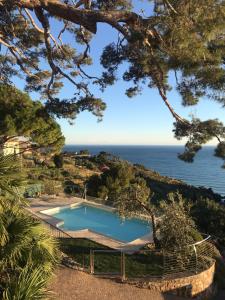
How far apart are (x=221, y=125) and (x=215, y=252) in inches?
202

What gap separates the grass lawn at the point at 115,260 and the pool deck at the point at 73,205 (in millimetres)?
792

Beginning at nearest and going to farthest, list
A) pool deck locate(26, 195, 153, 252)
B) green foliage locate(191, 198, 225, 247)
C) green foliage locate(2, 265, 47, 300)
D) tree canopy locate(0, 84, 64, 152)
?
green foliage locate(2, 265, 47, 300), pool deck locate(26, 195, 153, 252), green foliage locate(191, 198, 225, 247), tree canopy locate(0, 84, 64, 152)

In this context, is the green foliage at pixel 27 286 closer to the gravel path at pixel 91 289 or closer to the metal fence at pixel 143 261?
the gravel path at pixel 91 289

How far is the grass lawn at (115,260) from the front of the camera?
1120 centimetres

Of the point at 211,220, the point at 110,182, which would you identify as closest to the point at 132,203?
the point at 211,220

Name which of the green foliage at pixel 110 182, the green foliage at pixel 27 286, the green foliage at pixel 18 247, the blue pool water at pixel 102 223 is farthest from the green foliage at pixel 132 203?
the green foliage at pixel 110 182

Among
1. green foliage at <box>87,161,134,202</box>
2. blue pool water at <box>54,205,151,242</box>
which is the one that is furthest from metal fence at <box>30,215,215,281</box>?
green foliage at <box>87,161,134,202</box>

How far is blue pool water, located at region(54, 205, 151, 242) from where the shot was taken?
15.9 m

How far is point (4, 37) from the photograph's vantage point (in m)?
13.1

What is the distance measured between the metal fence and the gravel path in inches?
13.2

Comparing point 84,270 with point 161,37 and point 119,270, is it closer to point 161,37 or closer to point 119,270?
point 119,270

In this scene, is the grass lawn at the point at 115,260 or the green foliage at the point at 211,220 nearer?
the grass lawn at the point at 115,260

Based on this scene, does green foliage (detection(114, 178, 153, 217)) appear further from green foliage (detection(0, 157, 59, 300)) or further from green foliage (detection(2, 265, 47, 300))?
green foliage (detection(2, 265, 47, 300))

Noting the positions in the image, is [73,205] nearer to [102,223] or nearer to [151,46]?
[102,223]
